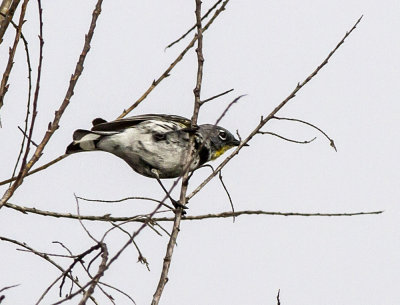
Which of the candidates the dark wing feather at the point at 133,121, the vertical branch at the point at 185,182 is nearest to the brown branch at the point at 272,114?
the vertical branch at the point at 185,182

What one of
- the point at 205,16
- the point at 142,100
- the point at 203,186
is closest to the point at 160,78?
the point at 142,100

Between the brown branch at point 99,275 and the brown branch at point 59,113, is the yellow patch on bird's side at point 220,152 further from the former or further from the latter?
the brown branch at point 99,275

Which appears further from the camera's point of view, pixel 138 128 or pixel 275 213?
pixel 138 128

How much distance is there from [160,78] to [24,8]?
169cm

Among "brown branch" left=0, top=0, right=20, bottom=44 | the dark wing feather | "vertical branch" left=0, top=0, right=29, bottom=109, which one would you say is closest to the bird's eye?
the dark wing feather

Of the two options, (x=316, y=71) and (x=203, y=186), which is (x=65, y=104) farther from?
(x=316, y=71)

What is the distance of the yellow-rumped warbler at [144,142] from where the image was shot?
678cm

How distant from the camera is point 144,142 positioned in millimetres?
6836

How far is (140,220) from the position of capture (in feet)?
16.1

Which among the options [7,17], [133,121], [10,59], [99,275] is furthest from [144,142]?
[99,275]

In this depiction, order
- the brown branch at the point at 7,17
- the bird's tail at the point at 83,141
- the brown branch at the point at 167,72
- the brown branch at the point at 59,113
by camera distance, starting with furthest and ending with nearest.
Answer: the bird's tail at the point at 83,141 < the brown branch at the point at 167,72 < the brown branch at the point at 7,17 < the brown branch at the point at 59,113

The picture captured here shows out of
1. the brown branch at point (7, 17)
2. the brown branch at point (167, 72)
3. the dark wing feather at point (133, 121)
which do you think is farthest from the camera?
the dark wing feather at point (133, 121)

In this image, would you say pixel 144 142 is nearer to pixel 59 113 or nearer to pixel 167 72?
pixel 167 72

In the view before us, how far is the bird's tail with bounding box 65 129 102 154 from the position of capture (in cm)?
668
